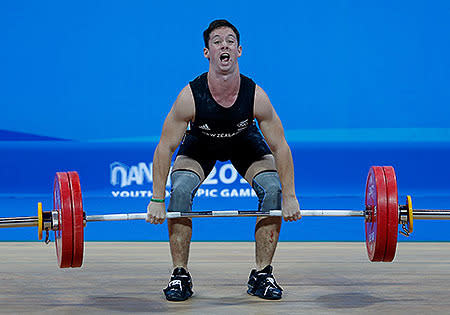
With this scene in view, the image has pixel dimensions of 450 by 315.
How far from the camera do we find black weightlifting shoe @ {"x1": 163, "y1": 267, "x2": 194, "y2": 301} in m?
2.29

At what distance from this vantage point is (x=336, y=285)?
262 centimetres

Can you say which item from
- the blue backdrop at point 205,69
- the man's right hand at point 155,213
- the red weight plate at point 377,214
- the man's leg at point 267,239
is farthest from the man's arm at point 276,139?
the blue backdrop at point 205,69

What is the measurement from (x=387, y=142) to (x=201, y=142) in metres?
1.99

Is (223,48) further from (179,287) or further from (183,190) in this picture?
(179,287)

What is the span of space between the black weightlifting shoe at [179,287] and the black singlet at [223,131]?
1.31ft

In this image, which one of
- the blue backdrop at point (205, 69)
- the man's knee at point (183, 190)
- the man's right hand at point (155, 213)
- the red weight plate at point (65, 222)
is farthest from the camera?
the blue backdrop at point (205, 69)

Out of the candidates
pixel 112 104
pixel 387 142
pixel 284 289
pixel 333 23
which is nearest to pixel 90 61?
pixel 112 104

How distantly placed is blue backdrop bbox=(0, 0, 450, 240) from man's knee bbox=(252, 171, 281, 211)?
1742mm

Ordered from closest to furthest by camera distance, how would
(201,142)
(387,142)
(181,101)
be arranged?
1. (181,101)
2. (201,142)
3. (387,142)

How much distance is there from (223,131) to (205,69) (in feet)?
5.99

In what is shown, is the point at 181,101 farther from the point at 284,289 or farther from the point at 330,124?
the point at 330,124

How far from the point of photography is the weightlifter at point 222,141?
232cm

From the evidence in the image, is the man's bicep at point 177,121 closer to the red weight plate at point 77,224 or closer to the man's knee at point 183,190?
the man's knee at point 183,190

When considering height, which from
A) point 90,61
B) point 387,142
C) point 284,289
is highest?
point 90,61
